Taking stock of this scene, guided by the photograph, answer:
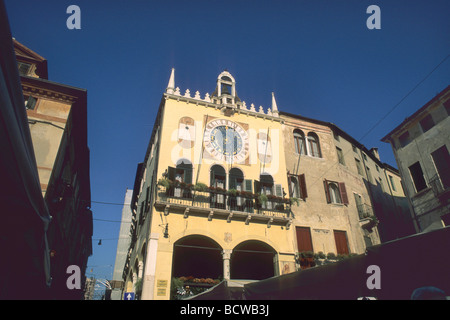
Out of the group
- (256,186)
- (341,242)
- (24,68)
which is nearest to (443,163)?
(341,242)

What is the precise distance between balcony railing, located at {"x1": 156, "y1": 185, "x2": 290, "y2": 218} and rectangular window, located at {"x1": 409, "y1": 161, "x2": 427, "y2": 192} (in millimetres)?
9289

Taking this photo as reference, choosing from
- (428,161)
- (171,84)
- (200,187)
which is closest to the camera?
(200,187)

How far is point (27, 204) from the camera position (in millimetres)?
3994

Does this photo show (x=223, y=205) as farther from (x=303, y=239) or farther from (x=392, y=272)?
(x=392, y=272)

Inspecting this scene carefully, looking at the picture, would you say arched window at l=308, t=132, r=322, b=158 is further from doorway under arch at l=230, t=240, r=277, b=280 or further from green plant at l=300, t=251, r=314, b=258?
doorway under arch at l=230, t=240, r=277, b=280

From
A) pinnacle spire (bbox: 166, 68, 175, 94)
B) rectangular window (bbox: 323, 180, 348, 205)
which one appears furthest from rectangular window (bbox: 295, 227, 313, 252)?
pinnacle spire (bbox: 166, 68, 175, 94)

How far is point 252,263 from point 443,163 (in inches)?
526

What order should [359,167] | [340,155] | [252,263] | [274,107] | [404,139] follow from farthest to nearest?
[359,167], [340,155], [274,107], [404,139], [252,263]

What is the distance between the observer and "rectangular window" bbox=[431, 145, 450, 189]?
17042 mm

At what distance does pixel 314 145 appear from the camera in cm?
2253

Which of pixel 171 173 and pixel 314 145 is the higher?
pixel 314 145

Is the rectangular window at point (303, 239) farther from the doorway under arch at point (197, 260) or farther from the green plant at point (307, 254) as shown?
the doorway under arch at point (197, 260)
